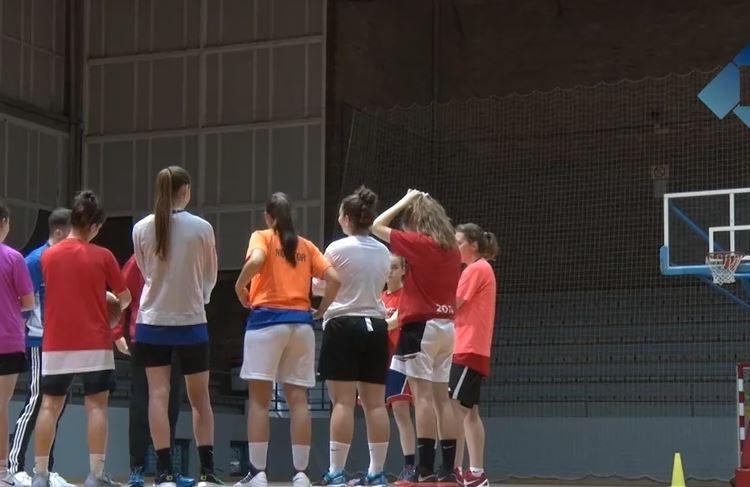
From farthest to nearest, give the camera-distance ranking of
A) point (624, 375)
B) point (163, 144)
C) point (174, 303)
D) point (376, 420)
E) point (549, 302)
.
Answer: point (163, 144), point (549, 302), point (624, 375), point (376, 420), point (174, 303)

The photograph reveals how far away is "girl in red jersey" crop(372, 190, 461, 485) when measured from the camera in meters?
7.37

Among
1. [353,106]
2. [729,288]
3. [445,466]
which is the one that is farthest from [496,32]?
[445,466]

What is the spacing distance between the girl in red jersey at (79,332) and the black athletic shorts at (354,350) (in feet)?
4.12

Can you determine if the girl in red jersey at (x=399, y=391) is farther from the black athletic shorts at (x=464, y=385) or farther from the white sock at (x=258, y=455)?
the white sock at (x=258, y=455)

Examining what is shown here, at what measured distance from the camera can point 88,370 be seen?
6.96 m

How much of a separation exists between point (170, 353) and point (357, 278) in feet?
4.04

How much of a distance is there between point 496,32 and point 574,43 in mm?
1495

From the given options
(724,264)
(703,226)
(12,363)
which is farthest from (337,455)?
(703,226)

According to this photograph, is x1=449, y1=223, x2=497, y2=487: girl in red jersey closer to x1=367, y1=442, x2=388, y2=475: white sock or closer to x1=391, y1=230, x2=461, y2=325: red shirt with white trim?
x1=391, y1=230, x2=461, y2=325: red shirt with white trim

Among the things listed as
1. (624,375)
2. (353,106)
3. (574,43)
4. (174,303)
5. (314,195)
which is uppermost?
(574,43)

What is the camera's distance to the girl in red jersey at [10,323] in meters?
7.25

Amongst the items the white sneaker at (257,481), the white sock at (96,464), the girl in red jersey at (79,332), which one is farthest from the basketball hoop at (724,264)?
the white sock at (96,464)

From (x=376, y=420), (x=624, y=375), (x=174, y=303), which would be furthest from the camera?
(x=624, y=375)

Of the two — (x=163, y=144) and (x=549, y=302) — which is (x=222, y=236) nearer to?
(x=163, y=144)
